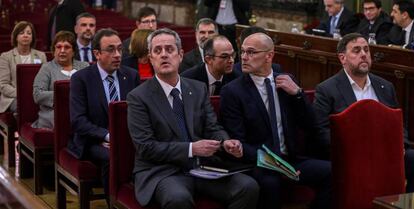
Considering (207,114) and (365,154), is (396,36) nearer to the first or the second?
(365,154)

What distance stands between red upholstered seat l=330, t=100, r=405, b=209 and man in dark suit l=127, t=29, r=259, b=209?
0.45 meters

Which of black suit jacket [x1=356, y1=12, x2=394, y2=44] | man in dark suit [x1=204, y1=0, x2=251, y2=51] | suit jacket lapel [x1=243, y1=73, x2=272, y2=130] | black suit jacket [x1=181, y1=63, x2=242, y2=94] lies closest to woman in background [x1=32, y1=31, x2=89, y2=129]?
black suit jacket [x1=181, y1=63, x2=242, y2=94]

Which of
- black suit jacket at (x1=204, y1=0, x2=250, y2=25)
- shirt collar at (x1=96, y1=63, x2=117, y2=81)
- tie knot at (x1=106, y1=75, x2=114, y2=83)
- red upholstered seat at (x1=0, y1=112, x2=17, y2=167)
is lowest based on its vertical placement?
red upholstered seat at (x1=0, y1=112, x2=17, y2=167)

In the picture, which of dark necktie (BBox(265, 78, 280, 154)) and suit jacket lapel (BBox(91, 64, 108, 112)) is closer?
dark necktie (BBox(265, 78, 280, 154))

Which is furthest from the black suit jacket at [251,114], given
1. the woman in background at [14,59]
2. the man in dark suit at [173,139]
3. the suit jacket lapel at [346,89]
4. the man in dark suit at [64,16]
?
the man in dark suit at [64,16]

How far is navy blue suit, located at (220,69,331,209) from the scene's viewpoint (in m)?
3.91

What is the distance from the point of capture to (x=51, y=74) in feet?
17.5

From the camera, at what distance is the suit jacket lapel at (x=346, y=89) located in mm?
4402

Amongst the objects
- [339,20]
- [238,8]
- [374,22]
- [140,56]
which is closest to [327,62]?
[374,22]

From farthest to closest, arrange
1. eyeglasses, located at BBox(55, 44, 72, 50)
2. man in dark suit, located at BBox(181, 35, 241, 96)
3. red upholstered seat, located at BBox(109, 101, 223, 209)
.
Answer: eyeglasses, located at BBox(55, 44, 72, 50), man in dark suit, located at BBox(181, 35, 241, 96), red upholstered seat, located at BBox(109, 101, 223, 209)

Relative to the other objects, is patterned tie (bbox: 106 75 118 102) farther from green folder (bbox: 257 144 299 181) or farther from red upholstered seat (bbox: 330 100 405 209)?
red upholstered seat (bbox: 330 100 405 209)

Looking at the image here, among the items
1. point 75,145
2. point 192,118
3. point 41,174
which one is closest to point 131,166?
point 192,118

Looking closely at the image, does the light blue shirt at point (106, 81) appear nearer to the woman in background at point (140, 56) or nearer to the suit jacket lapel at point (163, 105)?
the suit jacket lapel at point (163, 105)

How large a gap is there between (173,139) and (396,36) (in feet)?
14.4
